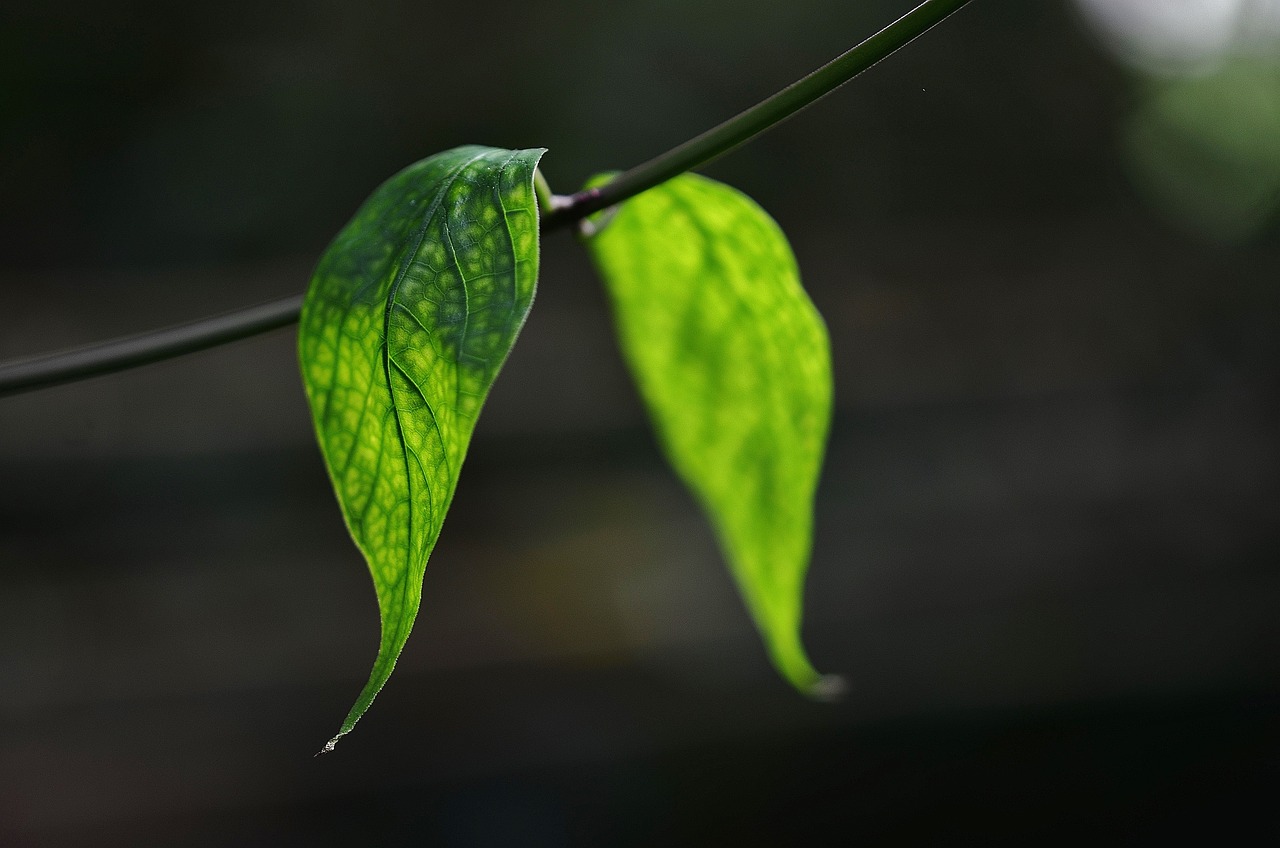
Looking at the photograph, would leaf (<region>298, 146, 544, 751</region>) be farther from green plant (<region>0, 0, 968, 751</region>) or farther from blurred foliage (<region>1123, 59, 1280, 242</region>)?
blurred foliage (<region>1123, 59, 1280, 242</region>)

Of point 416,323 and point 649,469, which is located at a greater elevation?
point 416,323

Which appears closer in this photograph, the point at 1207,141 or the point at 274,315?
the point at 274,315

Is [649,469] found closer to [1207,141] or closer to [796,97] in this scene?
[1207,141]

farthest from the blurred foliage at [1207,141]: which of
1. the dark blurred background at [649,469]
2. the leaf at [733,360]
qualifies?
the leaf at [733,360]

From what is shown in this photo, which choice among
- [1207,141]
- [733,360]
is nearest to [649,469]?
[1207,141]

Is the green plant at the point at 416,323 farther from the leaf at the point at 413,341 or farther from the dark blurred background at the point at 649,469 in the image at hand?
the dark blurred background at the point at 649,469

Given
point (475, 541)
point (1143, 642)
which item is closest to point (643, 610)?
point (475, 541)
